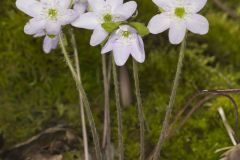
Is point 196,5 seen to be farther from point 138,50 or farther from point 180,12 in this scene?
point 138,50

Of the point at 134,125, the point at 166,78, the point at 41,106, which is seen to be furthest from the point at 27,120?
the point at 166,78

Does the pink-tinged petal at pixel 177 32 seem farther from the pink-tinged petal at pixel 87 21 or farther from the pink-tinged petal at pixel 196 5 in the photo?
the pink-tinged petal at pixel 87 21

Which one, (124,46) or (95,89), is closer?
(124,46)

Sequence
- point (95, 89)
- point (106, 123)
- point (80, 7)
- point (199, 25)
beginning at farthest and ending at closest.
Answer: point (95, 89) < point (106, 123) < point (80, 7) < point (199, 25)

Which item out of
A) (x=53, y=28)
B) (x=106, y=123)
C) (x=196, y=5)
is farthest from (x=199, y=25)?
(x=106, y=123)

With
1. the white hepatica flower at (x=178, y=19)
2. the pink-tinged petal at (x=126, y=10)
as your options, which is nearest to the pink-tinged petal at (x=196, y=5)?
the white hepatica flower at (x=178, y=19)
